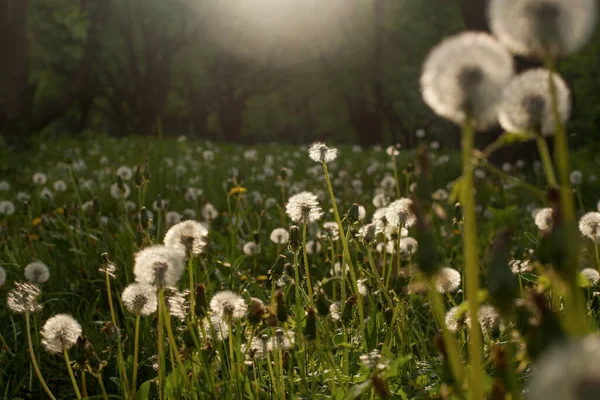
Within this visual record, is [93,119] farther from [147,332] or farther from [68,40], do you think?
[147,332]

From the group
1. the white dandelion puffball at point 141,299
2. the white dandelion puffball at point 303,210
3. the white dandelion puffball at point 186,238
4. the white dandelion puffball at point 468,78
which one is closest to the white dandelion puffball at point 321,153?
the white dandelion puffball at point 303,210

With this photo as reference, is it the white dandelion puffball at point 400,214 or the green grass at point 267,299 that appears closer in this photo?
the green grass at point 267,299

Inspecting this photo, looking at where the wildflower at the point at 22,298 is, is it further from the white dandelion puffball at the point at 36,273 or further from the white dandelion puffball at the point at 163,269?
the white dandelion puffball at the point at 163,269

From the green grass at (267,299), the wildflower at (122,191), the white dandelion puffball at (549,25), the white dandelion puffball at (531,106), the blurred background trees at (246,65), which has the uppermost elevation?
the blurred background trees at (246,65)

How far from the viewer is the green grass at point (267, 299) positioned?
63.0 inches

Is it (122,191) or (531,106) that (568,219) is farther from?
(122,191)

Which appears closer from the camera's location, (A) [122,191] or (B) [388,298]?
(B) [388,298]

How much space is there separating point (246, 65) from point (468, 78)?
33.8 m

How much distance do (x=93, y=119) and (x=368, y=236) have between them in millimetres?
40300

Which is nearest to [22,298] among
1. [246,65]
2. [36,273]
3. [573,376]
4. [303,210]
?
[36,273]

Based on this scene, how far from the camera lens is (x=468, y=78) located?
35.1 inches

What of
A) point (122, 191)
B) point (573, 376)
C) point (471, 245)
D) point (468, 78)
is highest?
point (122, 191)

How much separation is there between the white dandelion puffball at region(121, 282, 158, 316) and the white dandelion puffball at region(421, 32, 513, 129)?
44.5 inches

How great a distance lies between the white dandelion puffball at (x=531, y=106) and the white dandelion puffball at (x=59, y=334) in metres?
1.28
